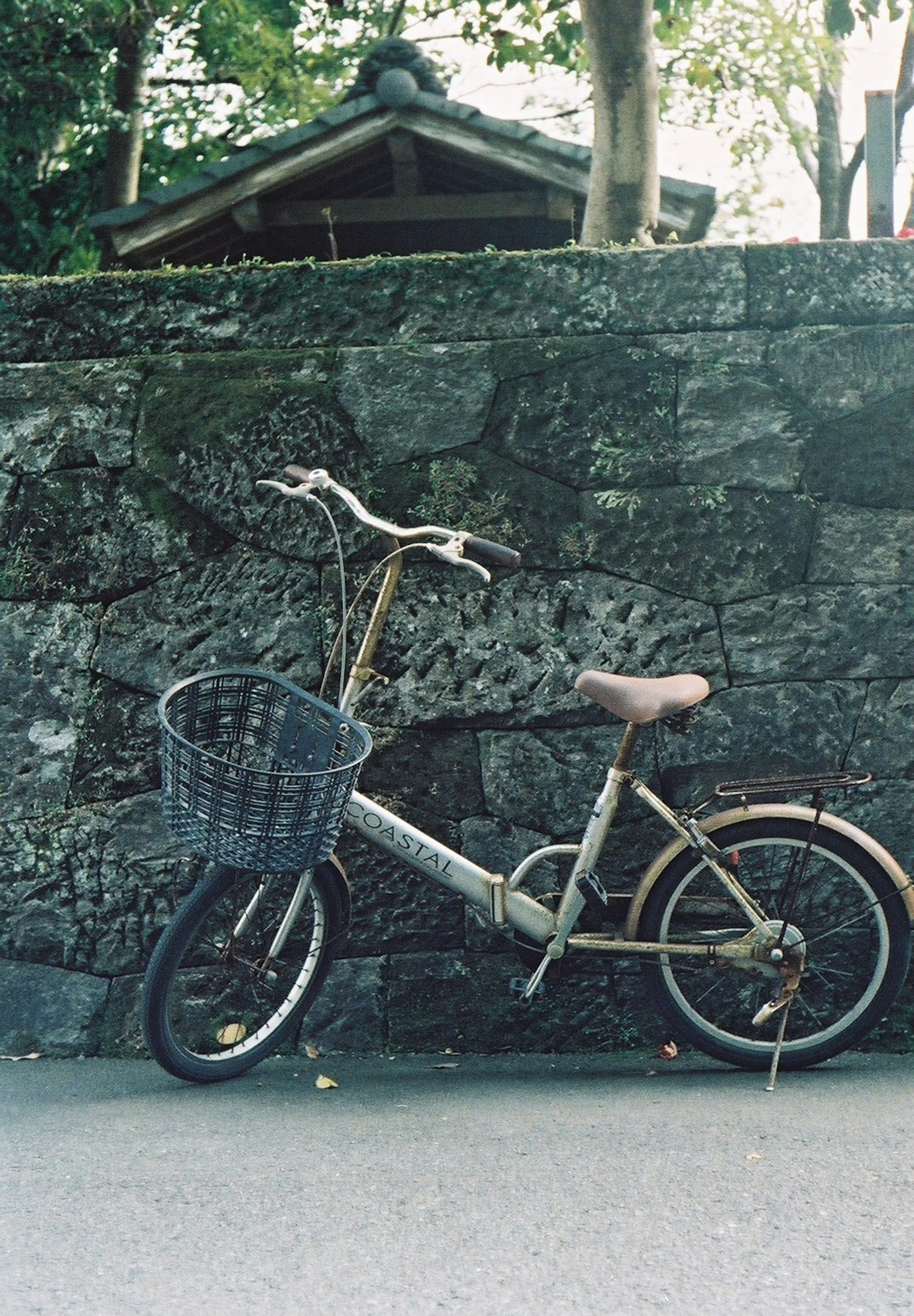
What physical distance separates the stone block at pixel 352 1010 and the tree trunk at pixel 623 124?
9.41 feet

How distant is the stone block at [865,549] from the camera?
164 inches

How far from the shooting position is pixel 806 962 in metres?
3.88

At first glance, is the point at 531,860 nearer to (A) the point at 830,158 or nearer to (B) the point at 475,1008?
(B) the point at 475,1008

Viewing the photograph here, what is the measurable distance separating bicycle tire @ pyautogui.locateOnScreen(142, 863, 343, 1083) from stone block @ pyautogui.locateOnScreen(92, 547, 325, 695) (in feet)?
2.20

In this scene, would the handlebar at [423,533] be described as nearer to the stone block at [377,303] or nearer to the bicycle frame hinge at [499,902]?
the stone block at [377,303]

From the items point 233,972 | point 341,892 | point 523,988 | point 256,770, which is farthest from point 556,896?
point 256,770

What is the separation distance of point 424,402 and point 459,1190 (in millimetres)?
2249

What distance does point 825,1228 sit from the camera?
278 centimetres

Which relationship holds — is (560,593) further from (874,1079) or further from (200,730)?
(874,1079)

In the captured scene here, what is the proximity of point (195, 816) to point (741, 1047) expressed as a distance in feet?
5.43

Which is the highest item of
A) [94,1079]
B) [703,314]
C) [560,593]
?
[703,314]

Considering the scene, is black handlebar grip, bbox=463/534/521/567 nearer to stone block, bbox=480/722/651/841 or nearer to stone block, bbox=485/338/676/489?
stone block, bbox=485/338/676/489

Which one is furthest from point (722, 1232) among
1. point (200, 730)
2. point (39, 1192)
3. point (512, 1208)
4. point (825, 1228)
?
point (200, 730)

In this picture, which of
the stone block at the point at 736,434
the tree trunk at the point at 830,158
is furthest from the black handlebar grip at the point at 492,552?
the tree trunk at the point at 830,158
